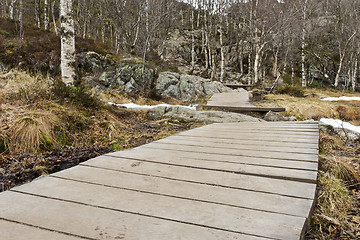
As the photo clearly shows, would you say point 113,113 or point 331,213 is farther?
point 113,113

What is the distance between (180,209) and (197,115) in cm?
527

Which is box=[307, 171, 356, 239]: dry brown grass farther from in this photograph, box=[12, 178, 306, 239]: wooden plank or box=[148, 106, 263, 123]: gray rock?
box=[148, 106, 263, 123]: gray rock

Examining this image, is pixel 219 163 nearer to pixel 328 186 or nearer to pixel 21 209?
pixel 328 186

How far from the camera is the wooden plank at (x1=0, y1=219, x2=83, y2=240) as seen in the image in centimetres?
89

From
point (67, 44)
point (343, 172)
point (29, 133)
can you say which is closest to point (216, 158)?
point (343, 172)

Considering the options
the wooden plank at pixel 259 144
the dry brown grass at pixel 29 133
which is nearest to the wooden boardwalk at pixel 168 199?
the wooden plank at pixel 259 144

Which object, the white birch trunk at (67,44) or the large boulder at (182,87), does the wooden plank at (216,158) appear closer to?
the white birch trunk at (67,44)

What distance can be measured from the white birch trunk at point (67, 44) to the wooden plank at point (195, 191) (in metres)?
5.16

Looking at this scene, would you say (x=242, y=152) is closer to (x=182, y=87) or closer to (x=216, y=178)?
(x=216, y=178)

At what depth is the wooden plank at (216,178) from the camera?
141 cm

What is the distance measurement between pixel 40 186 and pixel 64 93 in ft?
13.1

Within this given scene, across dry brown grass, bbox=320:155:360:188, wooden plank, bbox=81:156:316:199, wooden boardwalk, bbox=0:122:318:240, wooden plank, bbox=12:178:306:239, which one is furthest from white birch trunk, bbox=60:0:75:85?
dry brown grass, bbox=320:155:360:188

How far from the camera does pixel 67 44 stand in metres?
6.10

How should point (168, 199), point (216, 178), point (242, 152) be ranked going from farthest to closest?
point (242, 152) < point (216, 178) < point (168, 199)
